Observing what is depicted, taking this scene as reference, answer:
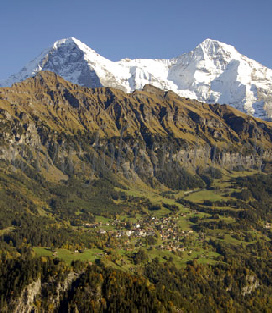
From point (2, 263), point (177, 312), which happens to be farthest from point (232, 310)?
point (2, 263)

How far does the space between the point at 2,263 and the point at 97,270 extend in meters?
39.2

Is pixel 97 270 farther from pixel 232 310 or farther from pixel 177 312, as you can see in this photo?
pixel 232 310

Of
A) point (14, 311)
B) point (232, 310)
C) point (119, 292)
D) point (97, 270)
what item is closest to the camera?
point (14, 311)

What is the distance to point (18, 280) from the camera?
164250 millimetres

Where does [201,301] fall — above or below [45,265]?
below

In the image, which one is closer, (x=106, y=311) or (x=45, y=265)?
(x=106, y=311)

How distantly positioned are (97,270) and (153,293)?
84.1 ft

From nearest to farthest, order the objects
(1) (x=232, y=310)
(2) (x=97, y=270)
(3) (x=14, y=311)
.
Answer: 1. (3) (x=14, y=311)
2. (2) (x=97, y=270)
3. (1) (x=232, y=310)

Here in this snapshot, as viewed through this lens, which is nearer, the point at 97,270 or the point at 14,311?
the point at 14,311

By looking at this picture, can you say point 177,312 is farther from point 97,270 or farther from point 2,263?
point 2,263

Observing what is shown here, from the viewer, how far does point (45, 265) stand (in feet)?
579

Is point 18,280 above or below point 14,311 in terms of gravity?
above

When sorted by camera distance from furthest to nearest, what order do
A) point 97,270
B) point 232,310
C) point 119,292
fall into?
point 232,310
point 97,270
point 119,292

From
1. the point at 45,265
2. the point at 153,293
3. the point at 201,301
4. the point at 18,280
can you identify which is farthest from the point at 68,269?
the point at 201,301
